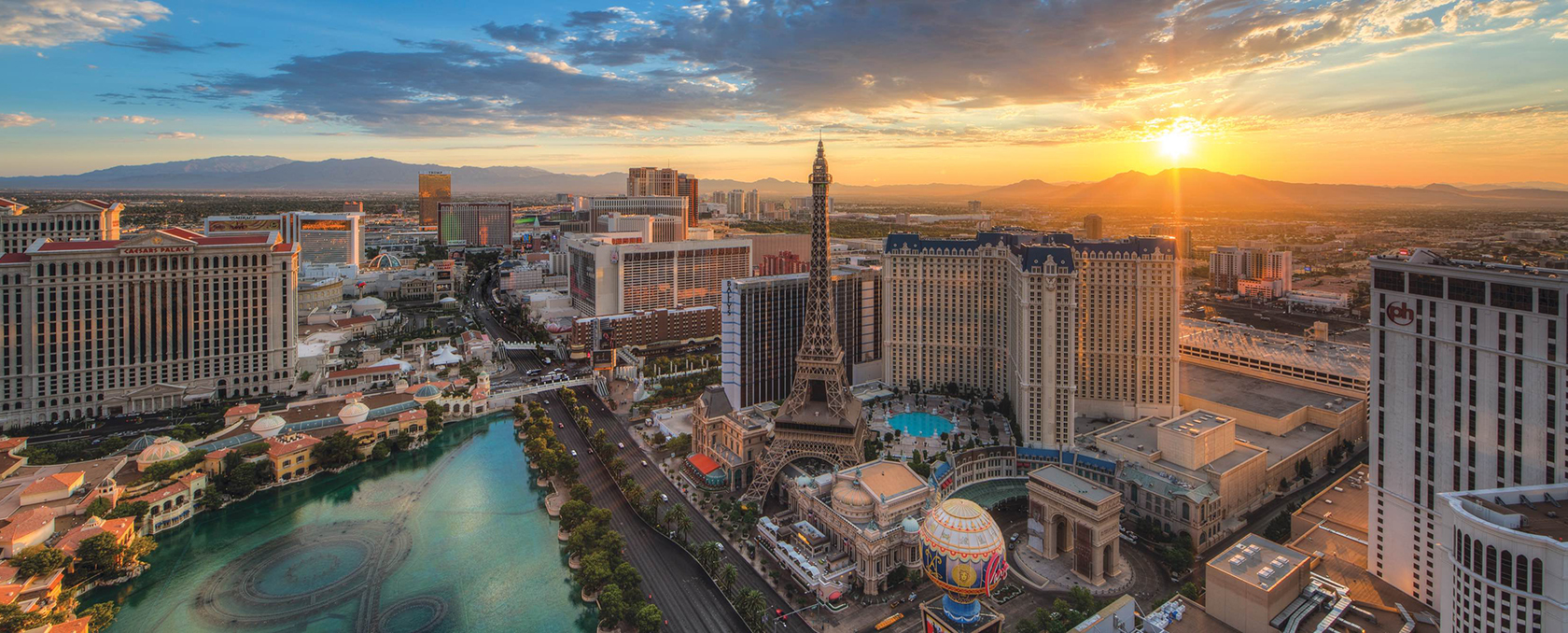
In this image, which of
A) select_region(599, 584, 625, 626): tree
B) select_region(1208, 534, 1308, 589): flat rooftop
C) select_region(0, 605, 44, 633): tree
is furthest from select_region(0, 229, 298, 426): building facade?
select_region(1208, 534, 1308, 589): flat rooftop

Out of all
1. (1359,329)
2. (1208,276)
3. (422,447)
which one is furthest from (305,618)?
(1208,276)

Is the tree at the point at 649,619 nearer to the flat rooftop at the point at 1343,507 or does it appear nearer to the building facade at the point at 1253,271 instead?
the flat rooftop at the point at 1343,507

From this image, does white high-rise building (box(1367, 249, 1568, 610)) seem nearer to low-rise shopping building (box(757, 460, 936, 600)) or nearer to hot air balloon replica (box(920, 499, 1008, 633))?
hot air balloon replica (box(920, 499, 1008, 633))

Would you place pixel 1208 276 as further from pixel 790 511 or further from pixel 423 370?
pixel 423 370

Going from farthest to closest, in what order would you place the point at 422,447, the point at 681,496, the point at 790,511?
the point at 422,447
the point at 681,496
the point at 790,511

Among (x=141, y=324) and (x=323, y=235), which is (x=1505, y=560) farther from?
(x=323, y=235)

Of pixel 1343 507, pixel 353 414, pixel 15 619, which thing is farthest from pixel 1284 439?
pixel 353 414
